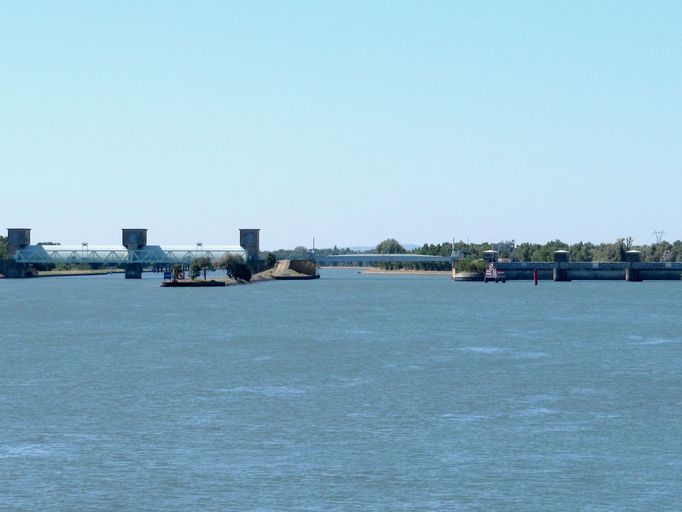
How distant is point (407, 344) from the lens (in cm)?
10481

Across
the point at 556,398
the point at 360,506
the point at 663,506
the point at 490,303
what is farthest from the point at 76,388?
the point at 490,303

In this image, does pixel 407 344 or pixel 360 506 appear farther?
pixel 407 344

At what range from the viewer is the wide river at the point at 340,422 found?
4044 cm

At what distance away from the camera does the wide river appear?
133ft

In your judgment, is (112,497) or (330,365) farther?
(330,365)

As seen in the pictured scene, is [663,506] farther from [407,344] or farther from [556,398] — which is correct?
[407,344]

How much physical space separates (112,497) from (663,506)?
19.9m

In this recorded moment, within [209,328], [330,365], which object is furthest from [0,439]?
[209,328]

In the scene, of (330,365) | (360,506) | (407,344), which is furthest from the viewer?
(407,344)

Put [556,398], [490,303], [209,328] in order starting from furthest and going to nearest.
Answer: [490,303]
[209,328]
[556,398]

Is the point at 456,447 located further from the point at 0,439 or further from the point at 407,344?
the point at 407,344

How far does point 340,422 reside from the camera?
55.3m

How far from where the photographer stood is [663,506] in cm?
3838

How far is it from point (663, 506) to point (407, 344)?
66627mm
